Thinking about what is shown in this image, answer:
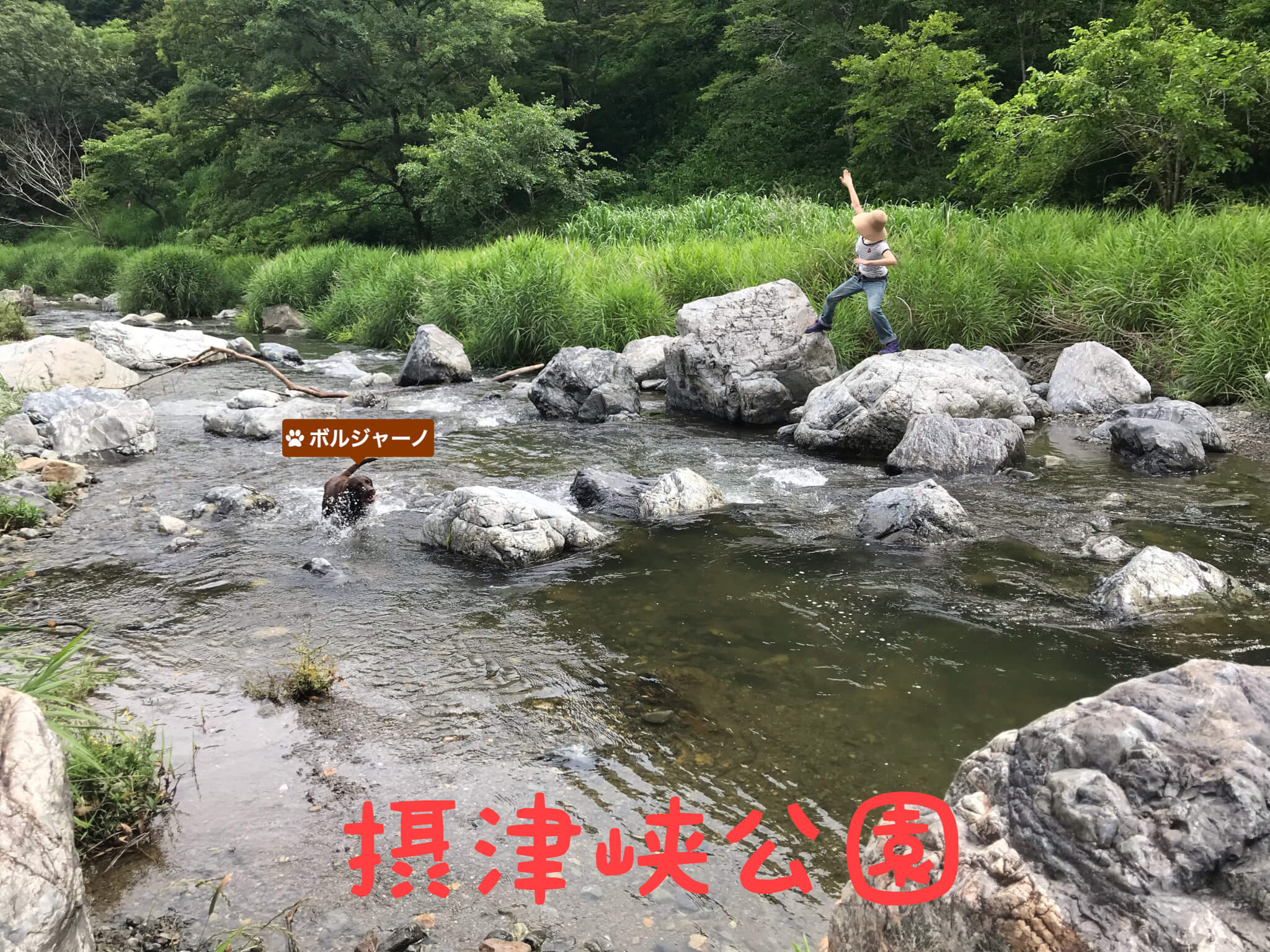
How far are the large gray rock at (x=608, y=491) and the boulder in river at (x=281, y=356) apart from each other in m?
8.42

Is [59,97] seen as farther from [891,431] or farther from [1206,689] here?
[1206,689]

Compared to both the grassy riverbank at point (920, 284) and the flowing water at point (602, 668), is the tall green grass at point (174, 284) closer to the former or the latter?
the grassy riverbank at point (920, 284)

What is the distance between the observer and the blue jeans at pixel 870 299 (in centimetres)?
908

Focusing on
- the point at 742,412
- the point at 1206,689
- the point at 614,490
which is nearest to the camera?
the point at 1206,689

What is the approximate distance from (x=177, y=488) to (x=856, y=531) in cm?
533

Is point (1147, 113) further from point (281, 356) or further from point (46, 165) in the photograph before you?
point (46, 165)

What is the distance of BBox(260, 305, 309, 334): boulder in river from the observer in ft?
59.8

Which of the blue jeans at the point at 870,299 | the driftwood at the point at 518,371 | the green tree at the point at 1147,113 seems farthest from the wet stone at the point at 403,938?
the green tree at the point at 1147,113

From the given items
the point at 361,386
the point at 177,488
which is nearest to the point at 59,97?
the point at 361,386

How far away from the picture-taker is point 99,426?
7945mm

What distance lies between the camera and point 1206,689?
71.6 inches

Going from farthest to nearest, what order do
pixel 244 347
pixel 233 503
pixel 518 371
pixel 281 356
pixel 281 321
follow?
pixel 281 321
pixel 244 347
pixel 281 356
pixel 518 371
pixel 233 503

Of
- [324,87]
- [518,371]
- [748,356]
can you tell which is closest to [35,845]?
[748,356]

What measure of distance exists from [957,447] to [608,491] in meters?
3.04
